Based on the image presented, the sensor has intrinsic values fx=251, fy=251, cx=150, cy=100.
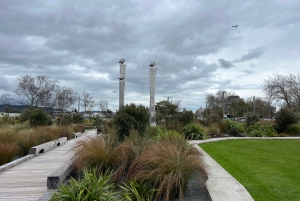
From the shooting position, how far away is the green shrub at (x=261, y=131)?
16453mm

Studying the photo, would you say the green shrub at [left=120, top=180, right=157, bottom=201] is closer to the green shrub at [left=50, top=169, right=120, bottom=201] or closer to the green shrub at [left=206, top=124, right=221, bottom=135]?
the green shrub at [left=50, top=169, right=120, bottom=201]

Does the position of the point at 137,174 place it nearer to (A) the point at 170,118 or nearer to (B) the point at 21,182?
(B) the point at 21,182

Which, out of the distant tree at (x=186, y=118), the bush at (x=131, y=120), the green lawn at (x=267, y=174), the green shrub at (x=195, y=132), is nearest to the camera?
the green lawn at (x=267, y=174)

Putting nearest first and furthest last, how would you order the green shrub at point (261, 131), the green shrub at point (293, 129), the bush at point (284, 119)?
the green shrub at point (261, 131) → the green shrub at point (293, 129) → the bush at point (284, 119)

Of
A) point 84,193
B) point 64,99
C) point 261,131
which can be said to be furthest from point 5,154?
point 64,99

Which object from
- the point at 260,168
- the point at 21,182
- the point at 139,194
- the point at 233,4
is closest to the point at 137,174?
the point at 139,194

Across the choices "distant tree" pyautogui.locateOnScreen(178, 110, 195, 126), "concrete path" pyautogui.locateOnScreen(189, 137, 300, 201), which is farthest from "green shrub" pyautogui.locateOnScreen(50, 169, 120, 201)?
"distant tree" pyautogui.locateOnScreen(178, 110, 195, 126)

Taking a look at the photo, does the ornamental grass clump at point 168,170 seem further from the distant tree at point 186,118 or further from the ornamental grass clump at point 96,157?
the distant tree at point 186,118

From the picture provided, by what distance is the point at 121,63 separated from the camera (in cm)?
1592

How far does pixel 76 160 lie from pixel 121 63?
36.7 ft

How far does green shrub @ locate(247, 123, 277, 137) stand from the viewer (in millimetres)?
16453

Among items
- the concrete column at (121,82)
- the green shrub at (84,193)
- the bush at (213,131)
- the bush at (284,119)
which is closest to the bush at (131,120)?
the concrete column at (121,82)

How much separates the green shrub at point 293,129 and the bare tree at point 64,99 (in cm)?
3067

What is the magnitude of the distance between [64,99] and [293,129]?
3158cm
